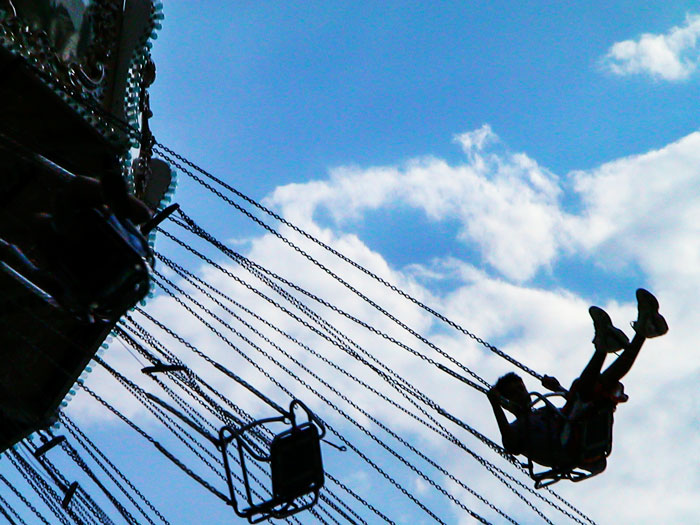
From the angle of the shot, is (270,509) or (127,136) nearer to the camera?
(270,509)

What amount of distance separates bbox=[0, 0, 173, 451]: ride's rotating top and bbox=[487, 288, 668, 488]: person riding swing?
9.53 ft

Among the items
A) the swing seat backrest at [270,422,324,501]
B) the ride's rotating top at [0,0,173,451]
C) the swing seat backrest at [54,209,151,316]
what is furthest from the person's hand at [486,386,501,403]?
the swing seat backrest at [54,209,151,316]

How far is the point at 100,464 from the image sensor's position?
7.51 metres

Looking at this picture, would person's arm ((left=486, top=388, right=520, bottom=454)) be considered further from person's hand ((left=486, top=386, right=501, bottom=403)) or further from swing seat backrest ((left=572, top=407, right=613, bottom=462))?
swing seat backrest ((left=572, top=407, right=613, bottom=462))

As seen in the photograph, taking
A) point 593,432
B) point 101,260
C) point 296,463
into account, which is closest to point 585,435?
point 593,432

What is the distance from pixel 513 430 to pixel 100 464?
349 cm

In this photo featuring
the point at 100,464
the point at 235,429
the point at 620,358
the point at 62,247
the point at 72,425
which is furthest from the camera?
the point at 72,425

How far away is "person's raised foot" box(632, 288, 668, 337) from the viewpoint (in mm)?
5734

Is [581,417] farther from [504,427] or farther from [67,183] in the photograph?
[67,183]

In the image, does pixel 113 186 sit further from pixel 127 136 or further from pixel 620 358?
pixel 620 358

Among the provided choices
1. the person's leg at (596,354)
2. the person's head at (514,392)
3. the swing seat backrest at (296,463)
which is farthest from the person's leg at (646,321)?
the swing seat backrest at (296,463)

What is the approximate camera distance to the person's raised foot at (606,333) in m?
5.86

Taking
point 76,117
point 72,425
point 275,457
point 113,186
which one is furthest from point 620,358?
point 72,425

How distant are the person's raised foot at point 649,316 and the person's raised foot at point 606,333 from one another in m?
0.14
